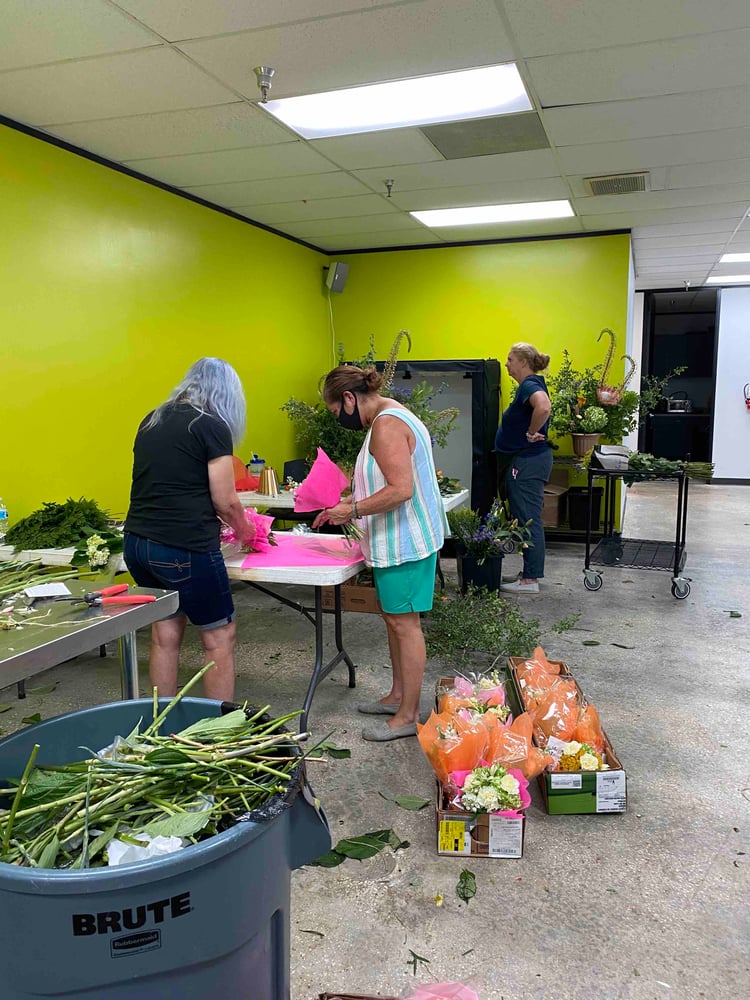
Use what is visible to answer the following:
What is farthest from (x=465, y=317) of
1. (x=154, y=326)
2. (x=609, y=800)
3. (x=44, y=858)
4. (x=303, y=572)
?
(x=44, y=858)

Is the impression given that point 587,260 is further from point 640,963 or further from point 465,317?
point 640,963

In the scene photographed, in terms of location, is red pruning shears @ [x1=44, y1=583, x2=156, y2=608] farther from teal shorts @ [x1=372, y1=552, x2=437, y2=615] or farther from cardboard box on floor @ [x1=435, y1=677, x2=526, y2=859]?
cardboard box on floor @ [x1=435, y1=677, x2=526, y2=859]

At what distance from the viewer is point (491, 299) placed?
6.84 meters

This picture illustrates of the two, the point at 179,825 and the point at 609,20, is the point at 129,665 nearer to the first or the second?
the point at 179,825

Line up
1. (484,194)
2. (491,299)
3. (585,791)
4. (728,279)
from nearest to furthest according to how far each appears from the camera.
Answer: (585,791), (484,194), (491,299), (728,279)

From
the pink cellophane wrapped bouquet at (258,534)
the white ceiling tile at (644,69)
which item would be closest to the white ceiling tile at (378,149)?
the white ceiling tile at (644,69)

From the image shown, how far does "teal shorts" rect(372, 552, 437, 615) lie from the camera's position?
112 inches

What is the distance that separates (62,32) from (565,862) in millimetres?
3393

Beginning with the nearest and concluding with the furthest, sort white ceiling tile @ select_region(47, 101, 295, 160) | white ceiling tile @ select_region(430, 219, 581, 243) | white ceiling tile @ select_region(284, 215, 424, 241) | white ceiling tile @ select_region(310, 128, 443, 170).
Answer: white ceiling tile @ select_region(47, 101, 295, 160), white ceiling tile @ select_region(310, 128, 443, 170), white ceiling tile @ select_region(284, 215, 424, 241), white ceiling tile @ select_region(430, 219, 581, 243)

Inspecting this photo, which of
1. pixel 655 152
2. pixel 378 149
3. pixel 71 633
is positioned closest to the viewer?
pixel 71 633

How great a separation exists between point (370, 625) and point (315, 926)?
2642mm

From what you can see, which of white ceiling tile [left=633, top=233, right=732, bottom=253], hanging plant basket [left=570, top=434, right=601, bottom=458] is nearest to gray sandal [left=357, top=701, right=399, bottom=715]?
hanging plant basket [left=570, top=434, right=601, bottom=458]

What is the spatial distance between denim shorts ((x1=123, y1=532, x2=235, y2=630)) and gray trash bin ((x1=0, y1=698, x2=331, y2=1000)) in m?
1.56

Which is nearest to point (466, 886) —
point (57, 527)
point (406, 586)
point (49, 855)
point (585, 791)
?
point (585, 791)
